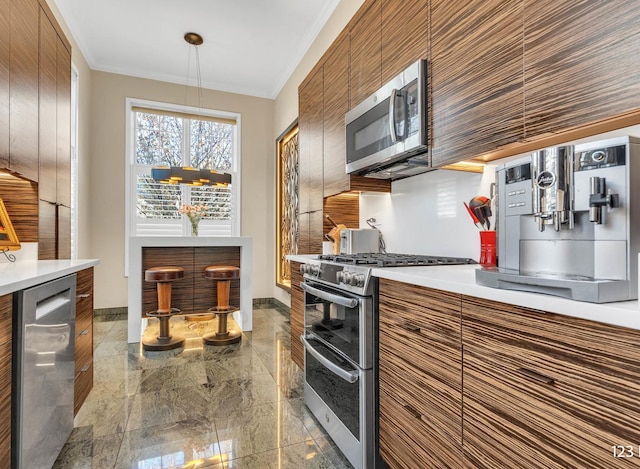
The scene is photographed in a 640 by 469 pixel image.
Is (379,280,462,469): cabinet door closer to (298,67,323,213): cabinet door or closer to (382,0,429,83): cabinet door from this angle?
(382,0,429,83): cabinet door

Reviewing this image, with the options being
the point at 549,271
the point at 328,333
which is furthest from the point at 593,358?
the point at 328,333

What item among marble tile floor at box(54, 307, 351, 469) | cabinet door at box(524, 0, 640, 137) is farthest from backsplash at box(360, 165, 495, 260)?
marble tile floor at box(54, 307, 351, 469)

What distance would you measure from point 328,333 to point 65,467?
139cm

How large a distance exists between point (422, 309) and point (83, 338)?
1.89 meters

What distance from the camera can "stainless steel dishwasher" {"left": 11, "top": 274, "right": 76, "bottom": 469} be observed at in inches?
48.2

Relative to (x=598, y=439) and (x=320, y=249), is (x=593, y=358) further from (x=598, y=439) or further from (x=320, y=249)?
(x=320, y=249)

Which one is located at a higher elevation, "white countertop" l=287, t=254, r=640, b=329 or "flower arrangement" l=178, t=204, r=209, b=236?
"flower arrangement" l=178, t=204, r=209, b=236

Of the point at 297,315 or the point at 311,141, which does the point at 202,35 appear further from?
the point at 297,315

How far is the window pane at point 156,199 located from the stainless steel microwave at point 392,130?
3327 millimetres

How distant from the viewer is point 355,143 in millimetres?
2375

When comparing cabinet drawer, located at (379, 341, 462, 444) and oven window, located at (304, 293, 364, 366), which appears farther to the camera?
oven window, located at (304, 293, 364, 366)

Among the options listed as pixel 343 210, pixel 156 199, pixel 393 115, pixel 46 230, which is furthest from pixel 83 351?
pixel 156 199

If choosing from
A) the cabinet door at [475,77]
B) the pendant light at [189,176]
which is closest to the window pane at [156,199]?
the pendant light at [189,176]

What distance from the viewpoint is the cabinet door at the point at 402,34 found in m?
1.75
